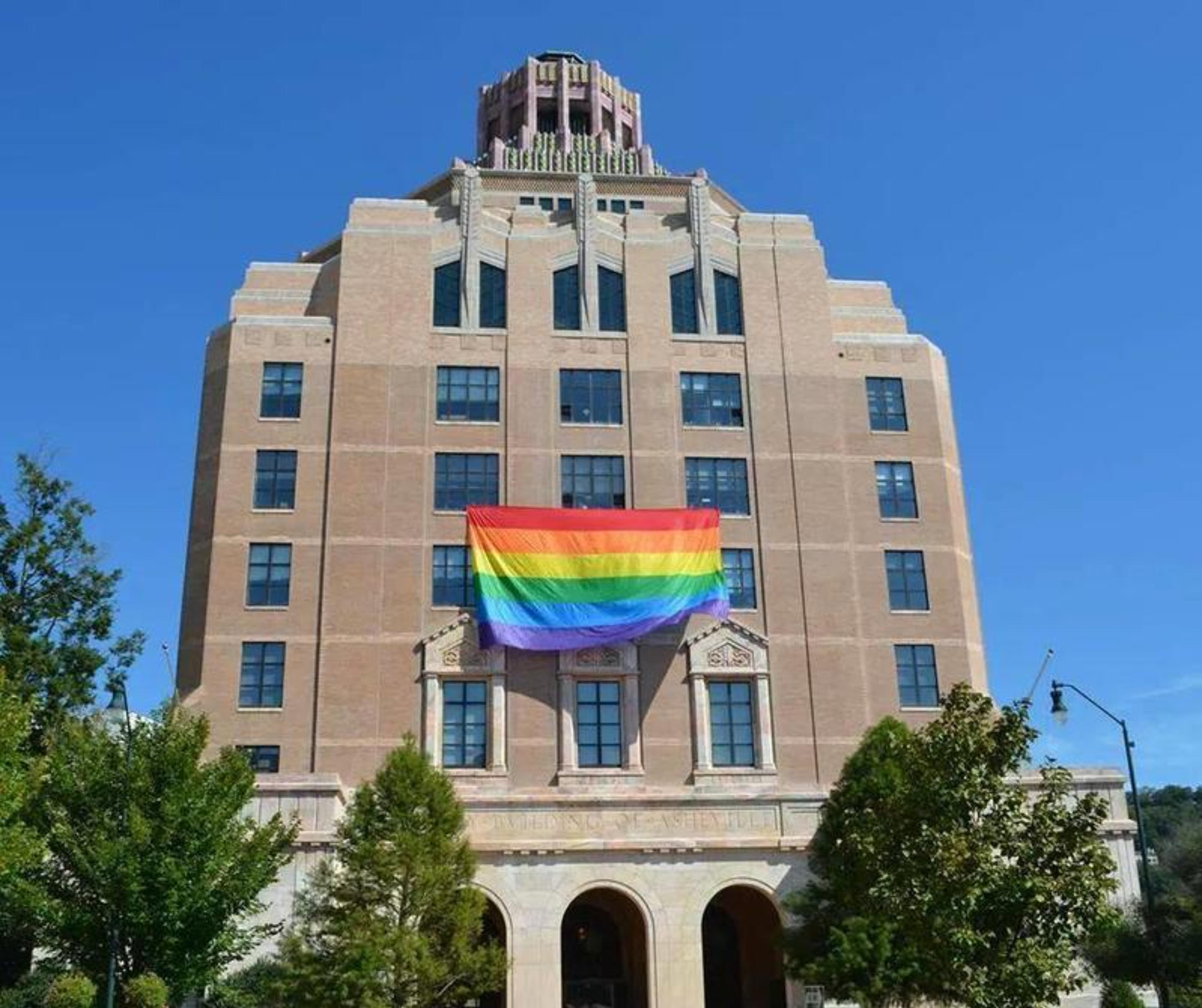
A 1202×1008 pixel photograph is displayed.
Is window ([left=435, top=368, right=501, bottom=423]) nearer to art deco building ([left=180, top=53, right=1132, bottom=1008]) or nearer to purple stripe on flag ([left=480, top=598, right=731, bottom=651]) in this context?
art deco building ([left=180, top=53, right=1132, bottom=1008])

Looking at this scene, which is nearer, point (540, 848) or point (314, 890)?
point (314, 890)

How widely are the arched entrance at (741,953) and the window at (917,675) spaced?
29.5 ft

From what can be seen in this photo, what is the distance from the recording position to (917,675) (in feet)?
157

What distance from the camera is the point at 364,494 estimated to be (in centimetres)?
4744

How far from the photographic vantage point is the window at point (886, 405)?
51406 mm

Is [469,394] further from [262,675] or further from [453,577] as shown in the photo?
[262,675]

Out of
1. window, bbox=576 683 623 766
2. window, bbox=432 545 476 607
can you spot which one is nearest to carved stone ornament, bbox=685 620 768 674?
window, bbox=576 683 623 766

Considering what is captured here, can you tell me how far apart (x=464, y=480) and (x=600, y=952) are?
1761 centimetres

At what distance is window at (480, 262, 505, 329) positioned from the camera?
1999 inches

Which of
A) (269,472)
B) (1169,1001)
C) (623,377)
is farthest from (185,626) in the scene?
(1169,1001)

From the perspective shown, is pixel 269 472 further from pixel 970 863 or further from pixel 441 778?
pixel 970 863

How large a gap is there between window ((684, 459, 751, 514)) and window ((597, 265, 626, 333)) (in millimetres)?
6286

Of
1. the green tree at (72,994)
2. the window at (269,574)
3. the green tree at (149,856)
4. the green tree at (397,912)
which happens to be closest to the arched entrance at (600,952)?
the green tree at (397,912)

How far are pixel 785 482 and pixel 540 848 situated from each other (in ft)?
55.6
